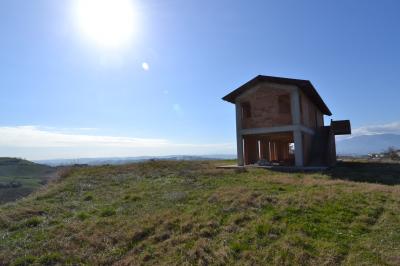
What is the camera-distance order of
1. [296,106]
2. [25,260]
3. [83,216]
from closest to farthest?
[25,260] < [83,216] < [296,106]

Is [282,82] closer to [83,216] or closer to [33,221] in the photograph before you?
[83,216]

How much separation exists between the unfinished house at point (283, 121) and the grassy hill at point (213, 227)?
321 inches

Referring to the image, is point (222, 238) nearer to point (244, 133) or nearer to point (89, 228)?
point (89, 228)

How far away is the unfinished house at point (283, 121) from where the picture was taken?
20205 millimetres

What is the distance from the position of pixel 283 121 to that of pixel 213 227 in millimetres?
14202

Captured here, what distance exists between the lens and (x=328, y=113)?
1234 inches

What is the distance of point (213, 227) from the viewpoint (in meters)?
7.88

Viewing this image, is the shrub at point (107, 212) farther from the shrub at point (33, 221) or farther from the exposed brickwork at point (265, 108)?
the exposed brickwork at point (265, 108)

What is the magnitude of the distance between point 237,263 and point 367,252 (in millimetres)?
2432

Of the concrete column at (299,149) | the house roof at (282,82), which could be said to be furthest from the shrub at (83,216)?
the house roof at (282,82)

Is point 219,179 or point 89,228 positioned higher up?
point 219,179

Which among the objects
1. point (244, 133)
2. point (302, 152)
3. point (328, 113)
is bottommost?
point (302, 152)

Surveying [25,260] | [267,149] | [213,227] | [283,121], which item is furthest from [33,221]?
[267,149]

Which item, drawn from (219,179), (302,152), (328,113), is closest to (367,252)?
(219,179)
